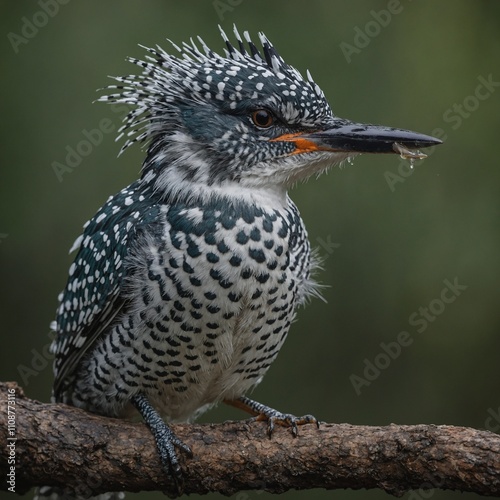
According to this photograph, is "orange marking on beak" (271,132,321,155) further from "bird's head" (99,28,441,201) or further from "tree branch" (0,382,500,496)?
"tree branch" (0,382,500,496)

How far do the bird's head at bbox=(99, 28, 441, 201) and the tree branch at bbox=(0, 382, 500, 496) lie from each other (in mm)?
1091

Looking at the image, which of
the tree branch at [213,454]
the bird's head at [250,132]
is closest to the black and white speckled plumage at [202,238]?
the bird's head at [250,132]

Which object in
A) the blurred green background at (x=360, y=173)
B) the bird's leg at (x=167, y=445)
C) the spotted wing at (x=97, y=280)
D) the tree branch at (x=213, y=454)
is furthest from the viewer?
the blurred green background at (x=360, y=173)

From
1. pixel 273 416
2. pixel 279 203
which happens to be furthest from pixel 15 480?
pixel 279 203

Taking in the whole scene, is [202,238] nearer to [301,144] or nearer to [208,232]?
[208,232]

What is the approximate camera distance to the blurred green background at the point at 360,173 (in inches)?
197

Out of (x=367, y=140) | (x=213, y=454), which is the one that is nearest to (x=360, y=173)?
(x=367, y=140)

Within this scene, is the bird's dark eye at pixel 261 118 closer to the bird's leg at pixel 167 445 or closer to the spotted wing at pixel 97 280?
the spotted wing at pixel 97 280

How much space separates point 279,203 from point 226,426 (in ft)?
3.30

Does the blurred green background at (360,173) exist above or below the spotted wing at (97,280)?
above

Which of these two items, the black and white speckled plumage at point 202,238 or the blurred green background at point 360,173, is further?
the blurred green background at point 360,173

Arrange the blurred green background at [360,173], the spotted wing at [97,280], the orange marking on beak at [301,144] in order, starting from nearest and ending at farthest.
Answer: the orange marking on beak at [301,144]
the spotted wing at [97,280]
the blurred green background at [360,173]

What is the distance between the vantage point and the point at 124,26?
506 cm

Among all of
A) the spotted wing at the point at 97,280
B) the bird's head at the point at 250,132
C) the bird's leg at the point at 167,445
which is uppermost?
the bird's head at the point at 250,132
